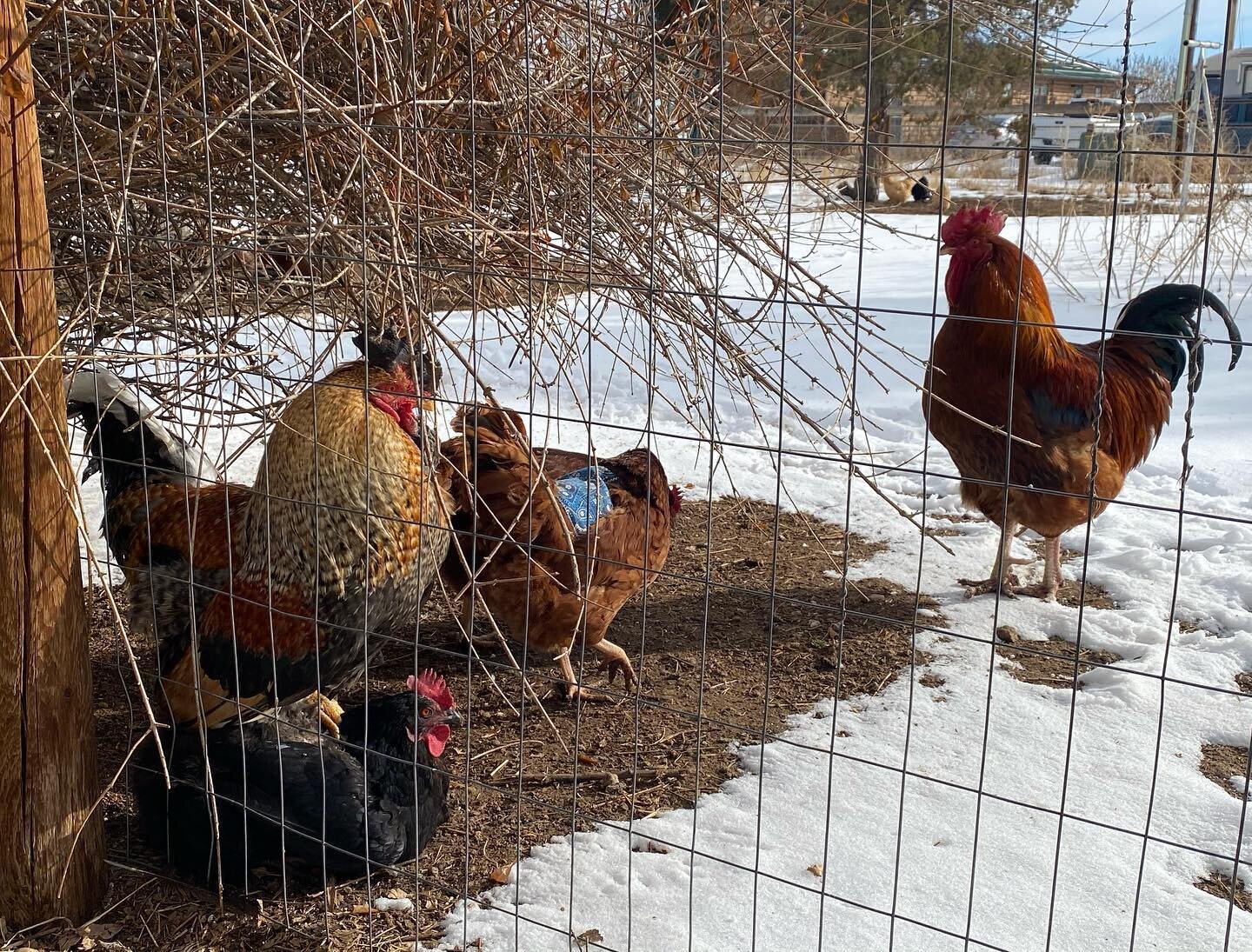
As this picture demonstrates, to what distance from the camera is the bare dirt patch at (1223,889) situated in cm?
269

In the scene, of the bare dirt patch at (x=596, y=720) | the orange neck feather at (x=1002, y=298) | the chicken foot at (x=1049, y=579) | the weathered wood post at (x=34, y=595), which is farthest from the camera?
the chicken foot at (x=1049, y=579)

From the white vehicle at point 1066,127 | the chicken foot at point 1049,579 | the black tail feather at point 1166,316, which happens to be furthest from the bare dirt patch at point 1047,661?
the white vehicle at point 1066,127

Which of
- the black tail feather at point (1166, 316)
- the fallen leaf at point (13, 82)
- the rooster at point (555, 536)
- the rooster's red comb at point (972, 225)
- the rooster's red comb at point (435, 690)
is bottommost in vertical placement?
the rooster's red comb at point (435, 690)

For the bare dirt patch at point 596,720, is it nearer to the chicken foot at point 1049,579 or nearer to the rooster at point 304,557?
the rooster at point 304,557

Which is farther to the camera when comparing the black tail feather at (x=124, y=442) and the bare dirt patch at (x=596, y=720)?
the black tail feather at (x=124, y=442)

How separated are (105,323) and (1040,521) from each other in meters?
3.55

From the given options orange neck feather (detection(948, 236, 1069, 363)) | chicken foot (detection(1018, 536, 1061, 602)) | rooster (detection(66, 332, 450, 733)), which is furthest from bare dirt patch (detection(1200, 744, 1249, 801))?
rooster (detection(66, 332, 450, 733))

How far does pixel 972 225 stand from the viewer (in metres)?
4.10

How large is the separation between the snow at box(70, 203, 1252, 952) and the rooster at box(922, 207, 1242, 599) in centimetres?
35

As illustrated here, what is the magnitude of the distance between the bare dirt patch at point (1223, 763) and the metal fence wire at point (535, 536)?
0.07 ft

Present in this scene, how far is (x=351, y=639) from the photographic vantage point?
2953 millimetres

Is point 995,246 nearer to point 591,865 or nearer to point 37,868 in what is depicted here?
point 591,865

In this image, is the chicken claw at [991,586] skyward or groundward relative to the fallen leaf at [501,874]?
skyward

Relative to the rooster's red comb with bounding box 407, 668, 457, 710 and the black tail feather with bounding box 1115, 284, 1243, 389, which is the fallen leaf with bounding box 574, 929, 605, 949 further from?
the black tail feather with bounding box 1115, 284, 1243, 389
